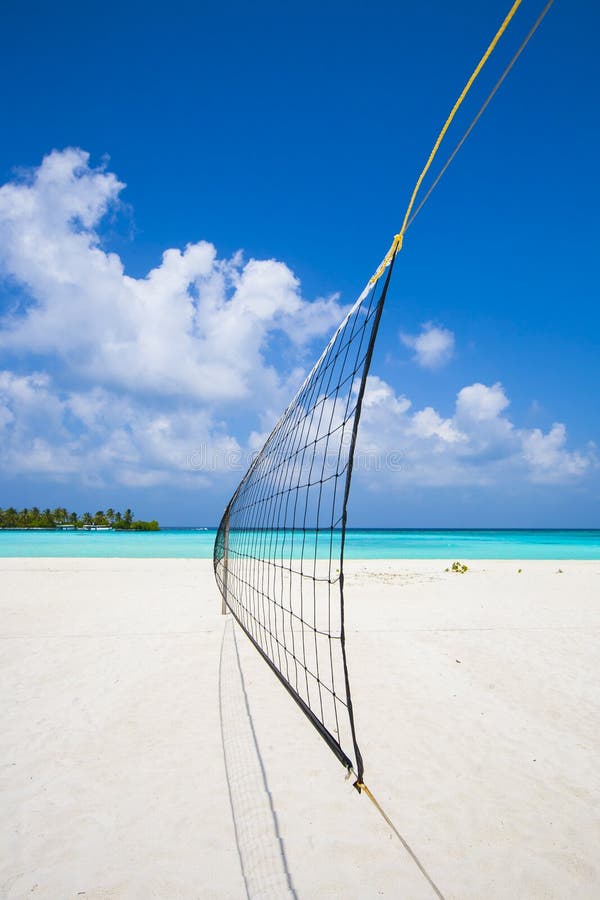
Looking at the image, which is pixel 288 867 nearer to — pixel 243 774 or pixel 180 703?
pixel 243 774

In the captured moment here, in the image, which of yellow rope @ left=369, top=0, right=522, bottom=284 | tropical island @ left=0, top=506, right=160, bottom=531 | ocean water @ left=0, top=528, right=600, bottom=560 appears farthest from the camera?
tropical island @ left=0, top=506, right=160, bottom=531

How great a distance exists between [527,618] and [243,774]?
459 cm

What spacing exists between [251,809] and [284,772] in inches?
12.5

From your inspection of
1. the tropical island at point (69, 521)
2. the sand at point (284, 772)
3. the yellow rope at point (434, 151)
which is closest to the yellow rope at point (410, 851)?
the sand at point (284, 772)

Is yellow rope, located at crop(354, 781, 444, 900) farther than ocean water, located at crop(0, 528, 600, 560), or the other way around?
ocean water, located at crop(0, 528, 600, 560)

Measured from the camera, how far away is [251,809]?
1887 mm

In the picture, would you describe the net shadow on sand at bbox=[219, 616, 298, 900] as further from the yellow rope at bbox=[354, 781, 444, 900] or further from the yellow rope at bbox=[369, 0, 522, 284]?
the yellow rope at bbox=[369, 0, 522, 284]

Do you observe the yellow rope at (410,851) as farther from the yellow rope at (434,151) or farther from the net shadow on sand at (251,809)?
the yellow rope at (434,151)

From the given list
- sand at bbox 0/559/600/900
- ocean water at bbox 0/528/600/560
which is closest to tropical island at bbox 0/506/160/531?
ocean water at bbox 0/528/600/560

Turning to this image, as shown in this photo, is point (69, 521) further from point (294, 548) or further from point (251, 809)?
point (251, 809)

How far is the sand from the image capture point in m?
1.57

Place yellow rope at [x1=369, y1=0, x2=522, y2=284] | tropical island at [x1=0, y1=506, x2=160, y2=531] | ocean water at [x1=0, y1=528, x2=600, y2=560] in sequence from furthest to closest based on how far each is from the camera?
tropical island at [x1=0, y1=506, x2=160, y2=531], ocean water at [x1=0, y1=528, x2=600, y2=560], yellow rope at [x1=369, y1=0, x2=522, y2=284]

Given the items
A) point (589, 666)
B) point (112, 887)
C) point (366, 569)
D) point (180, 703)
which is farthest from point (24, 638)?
point (366, 569)

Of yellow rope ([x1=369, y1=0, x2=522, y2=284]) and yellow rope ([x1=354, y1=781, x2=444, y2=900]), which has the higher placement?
yellow rope ([x1=369, y1=0, x2=522, y2=284])
